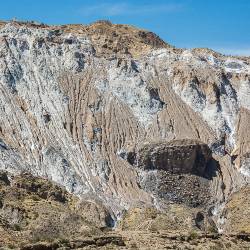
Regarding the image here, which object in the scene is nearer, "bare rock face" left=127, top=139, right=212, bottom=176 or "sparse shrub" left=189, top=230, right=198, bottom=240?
"sparse shrub" left=189, top=230, right=198, bottom=240

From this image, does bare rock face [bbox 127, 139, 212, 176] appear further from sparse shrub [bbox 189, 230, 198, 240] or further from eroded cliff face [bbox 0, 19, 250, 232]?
sparse shrub [bbox 189, 230, 198, 240]

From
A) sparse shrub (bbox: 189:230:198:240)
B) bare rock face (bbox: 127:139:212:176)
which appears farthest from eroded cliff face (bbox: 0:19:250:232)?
sparse shrub (bbox: 189:230:198:240)

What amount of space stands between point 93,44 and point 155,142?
2621cm

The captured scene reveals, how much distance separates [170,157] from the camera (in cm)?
9812

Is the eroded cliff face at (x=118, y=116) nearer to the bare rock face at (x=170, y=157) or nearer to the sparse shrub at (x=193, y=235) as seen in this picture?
the bare rock face at (x=170, y=157)

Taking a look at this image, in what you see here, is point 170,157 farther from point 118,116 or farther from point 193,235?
point 193,235

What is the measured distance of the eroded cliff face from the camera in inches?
3679

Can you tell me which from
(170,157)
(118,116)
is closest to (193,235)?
(170,157)

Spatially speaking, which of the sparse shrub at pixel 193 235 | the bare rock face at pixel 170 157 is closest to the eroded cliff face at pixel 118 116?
the bare rock face at pixel 170 157

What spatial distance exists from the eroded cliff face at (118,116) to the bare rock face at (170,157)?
16 centimetres

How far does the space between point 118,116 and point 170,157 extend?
10.9 metres

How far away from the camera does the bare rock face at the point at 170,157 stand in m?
98.0

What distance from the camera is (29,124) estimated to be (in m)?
97.8

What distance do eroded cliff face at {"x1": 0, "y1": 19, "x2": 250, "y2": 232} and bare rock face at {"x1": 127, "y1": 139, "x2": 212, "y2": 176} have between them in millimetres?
156
